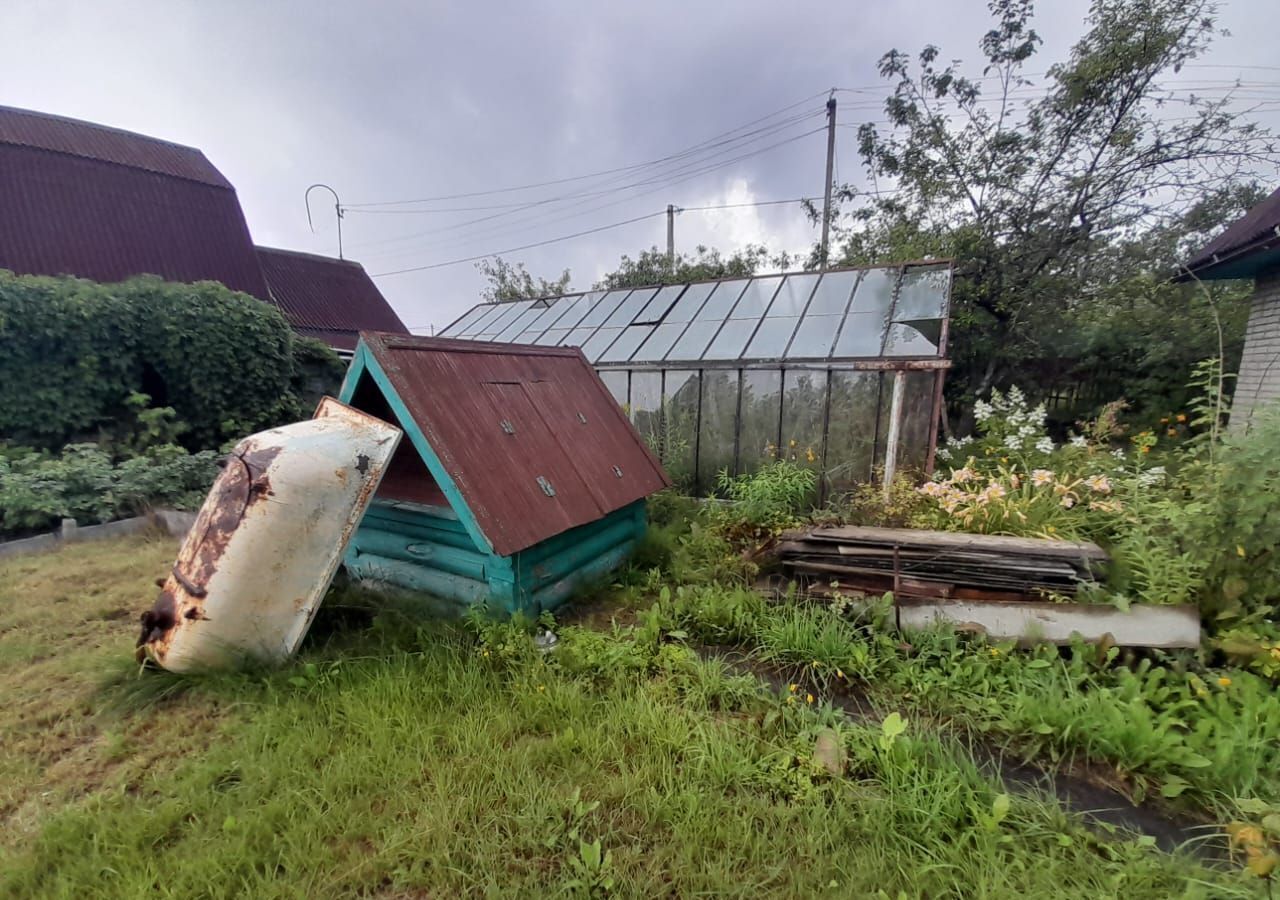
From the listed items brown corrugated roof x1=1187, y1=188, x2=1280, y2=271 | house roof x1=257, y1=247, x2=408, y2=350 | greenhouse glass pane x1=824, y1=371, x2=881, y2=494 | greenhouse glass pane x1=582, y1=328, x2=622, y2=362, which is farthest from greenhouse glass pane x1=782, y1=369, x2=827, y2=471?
house roof x1=257, y1=247, x2=408, y2=350

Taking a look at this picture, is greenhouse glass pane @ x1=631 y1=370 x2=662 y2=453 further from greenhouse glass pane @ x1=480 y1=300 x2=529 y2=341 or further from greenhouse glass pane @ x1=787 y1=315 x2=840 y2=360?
greenhouse glass pane @ x1=480 y1=300 x2=529 y2=341

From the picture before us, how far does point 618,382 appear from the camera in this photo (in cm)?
679

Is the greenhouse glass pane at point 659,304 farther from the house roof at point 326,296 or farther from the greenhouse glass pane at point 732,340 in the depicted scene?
the house roof at point 326,296

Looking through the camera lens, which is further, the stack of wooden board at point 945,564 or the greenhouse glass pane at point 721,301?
the greenhouse glass pane at point 721,301

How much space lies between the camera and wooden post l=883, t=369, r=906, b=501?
16.7 feet

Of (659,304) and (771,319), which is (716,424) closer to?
(771,319)

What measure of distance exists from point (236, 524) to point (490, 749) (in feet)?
5.74

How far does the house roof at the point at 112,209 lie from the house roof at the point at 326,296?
2.64 meters

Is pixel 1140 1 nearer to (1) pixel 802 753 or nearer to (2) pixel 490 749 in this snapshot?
(1) pixel 802 753

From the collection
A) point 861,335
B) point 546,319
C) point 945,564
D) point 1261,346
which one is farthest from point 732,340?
point 1261,346

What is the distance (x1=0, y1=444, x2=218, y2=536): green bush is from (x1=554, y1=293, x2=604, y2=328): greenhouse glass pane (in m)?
5.25

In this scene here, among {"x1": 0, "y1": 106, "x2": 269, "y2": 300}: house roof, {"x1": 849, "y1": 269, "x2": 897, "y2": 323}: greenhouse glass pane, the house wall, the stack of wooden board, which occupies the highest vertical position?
{"x1": 0, "y1": 106, "x2": 269, "y2": 300}: house roof

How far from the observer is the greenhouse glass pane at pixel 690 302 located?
722 cm

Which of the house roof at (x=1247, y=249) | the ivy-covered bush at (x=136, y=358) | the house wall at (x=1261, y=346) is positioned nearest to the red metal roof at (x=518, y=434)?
the ivy-covered bush at (x=136, y=358)
